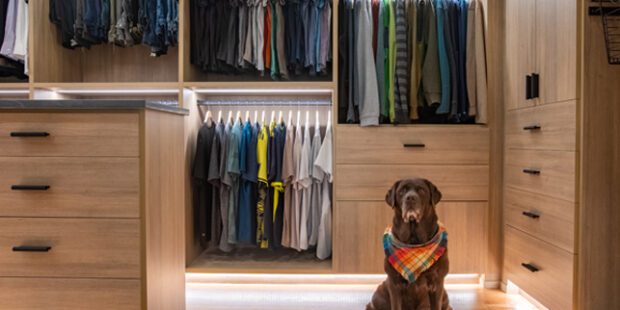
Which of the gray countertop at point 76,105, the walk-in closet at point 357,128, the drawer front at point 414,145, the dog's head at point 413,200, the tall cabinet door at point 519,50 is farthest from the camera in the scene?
the drawer front at point 414,145

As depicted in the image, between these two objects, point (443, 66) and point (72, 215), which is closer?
point (72, 215)

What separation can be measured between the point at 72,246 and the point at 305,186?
1730mm

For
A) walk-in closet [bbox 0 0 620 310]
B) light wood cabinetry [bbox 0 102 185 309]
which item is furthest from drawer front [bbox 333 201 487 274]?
light wood cabinetry [bbox 0 102 185 309]

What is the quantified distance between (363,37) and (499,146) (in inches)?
44.9

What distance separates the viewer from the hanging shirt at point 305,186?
10.5 feet

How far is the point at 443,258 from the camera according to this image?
212 cm

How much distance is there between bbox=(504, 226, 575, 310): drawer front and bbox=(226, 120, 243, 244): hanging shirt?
1.79 metres

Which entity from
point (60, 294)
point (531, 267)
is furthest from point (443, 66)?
point (60, 294)

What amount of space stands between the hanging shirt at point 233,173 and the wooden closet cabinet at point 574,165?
6.00 feet

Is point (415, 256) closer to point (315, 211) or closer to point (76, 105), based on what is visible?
point (315, 211)

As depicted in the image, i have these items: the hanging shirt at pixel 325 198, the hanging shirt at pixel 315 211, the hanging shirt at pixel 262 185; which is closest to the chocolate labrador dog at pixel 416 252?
the hanging shirt at pixel 325 198

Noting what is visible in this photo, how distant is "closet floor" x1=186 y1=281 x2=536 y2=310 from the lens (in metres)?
2.75

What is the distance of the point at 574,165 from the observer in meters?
2.17

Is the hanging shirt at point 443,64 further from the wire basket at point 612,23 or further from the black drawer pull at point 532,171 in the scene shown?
the wire basket at point 612,23
